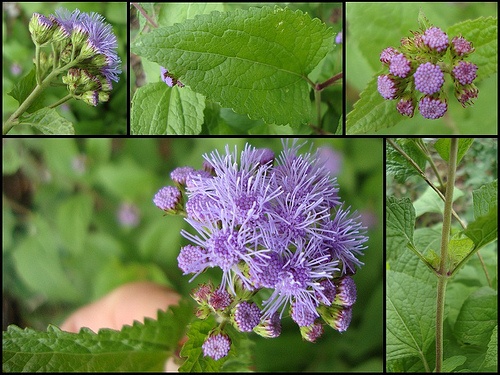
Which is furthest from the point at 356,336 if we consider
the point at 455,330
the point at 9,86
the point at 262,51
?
the point at 9,86

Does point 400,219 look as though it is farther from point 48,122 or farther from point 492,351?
point 48,122

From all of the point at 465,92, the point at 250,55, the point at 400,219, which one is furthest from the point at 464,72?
the point at 250,55

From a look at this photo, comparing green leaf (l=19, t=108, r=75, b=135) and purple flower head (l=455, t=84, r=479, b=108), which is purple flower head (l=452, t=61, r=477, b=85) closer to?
purple flower head (l=455, t=84, r=479, b=108)

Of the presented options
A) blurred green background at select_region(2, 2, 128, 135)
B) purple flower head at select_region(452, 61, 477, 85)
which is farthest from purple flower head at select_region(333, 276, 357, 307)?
blurred green background at select_region(2, 2, 128, 135)

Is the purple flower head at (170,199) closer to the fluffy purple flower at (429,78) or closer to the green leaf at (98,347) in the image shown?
the green leaf at (98,347)

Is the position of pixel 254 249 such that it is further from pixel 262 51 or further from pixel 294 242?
pixel 262 51

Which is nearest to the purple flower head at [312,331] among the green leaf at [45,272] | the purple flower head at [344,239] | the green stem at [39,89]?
the purple flower head at [344,239]
